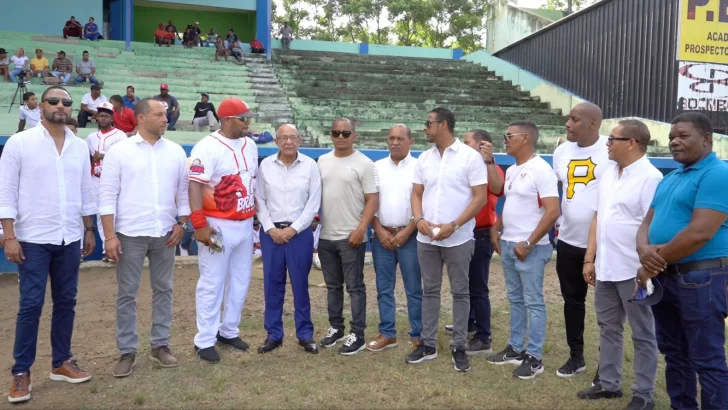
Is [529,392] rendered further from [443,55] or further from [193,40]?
[443,55]

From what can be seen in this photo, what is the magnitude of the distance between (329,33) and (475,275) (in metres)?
37.8

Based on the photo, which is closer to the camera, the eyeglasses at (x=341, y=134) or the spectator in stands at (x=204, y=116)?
the eyeglasses at (x=341, y=134)

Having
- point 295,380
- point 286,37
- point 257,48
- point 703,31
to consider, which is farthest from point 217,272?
point 286,37

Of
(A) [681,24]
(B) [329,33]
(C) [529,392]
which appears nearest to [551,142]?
(A) [681,24]

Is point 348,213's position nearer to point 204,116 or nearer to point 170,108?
point 204,116

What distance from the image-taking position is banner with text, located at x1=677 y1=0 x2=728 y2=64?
11930mm

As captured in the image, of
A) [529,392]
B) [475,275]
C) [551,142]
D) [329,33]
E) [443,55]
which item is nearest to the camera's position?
[529,392]

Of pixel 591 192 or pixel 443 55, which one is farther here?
pixel 443 55

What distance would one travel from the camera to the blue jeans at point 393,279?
5594 mm

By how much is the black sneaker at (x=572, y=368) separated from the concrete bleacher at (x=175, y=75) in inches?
412

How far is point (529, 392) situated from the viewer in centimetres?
469

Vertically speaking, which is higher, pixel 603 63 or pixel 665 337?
pixel 603 63

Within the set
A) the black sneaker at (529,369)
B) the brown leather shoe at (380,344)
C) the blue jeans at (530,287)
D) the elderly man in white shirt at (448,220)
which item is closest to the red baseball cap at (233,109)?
the elderly man in white shirt at (448,220)

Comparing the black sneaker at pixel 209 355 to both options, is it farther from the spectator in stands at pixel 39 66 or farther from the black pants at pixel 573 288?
the spectator in stands at pixel 39 66
